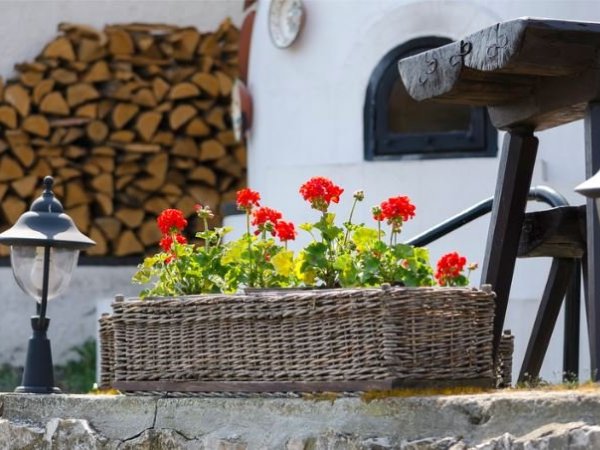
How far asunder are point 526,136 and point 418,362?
92cm

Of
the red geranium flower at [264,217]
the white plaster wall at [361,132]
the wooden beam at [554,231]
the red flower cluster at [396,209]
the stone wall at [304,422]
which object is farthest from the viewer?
the white plaster wall at [361,132]

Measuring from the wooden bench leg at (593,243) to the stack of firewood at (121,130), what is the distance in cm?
583

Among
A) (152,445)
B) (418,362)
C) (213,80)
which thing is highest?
(213,80)

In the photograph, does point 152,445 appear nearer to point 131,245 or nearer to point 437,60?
point 437,60

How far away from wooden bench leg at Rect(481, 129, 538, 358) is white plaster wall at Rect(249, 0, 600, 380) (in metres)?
2.17

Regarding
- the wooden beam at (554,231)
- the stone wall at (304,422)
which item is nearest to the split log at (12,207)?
the stone wall at (304,422)

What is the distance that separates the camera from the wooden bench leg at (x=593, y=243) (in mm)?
3494

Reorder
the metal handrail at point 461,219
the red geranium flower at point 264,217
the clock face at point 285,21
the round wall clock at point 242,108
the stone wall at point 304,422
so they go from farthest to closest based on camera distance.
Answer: the round wall clock at point 242,108
the clock face at point 285,21
the metal handrail at point 461,219
the red geranium flower at point 264,217
the stone wall at point 304,422

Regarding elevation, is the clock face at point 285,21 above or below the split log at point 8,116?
above

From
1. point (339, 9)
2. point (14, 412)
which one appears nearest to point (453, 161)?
point (339, 9)

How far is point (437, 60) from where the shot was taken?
154 inches

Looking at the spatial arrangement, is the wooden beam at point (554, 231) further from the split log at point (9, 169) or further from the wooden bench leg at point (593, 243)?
the split log at point (9, 169)

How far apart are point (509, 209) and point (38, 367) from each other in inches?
62.0

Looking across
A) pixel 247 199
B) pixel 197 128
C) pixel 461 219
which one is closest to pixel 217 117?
pixel 197 128
